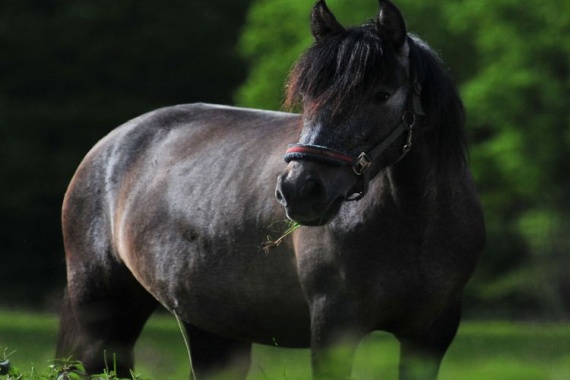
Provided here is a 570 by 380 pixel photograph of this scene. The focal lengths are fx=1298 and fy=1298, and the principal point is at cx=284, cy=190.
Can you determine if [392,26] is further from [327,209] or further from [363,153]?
[327,209]

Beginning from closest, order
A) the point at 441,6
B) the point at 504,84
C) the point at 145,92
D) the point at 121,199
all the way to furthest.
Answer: the point at 121,199, the point at 504,84, the point at 441,6, the point at 145,92

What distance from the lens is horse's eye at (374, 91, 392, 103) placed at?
16.4 ft

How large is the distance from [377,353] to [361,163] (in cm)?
151

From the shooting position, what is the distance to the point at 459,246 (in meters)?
5.27

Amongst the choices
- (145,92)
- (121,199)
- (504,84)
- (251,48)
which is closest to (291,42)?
(251,48)

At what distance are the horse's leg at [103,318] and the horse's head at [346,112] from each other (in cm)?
222

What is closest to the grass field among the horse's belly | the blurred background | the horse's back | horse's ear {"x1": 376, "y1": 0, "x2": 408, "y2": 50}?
the horse's belly

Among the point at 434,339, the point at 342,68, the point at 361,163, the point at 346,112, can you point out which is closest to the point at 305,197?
the point at 361,163

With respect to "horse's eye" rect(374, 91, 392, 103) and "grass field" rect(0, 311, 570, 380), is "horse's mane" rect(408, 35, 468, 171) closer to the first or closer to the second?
"horse's eye" rect(374, 91, 392, 103)

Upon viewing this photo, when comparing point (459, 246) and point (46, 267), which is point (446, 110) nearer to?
point (459, 246)

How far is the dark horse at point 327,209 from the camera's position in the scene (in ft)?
16.1

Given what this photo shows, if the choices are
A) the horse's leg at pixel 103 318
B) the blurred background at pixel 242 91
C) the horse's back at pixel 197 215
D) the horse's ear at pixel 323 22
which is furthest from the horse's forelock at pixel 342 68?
the blurred background at pixel 242 91

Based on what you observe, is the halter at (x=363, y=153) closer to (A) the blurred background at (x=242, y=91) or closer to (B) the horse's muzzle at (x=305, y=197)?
(B) the horse's muzzle at (x=305, y=197)

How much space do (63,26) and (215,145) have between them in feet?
82.0
